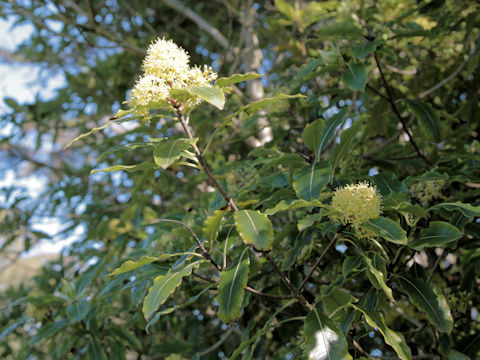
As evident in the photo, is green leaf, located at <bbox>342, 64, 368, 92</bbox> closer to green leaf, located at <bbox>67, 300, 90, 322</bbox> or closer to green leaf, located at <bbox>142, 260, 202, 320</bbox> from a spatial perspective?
green leaf, located at <bbox>142, 260, 202, 320</bbox>

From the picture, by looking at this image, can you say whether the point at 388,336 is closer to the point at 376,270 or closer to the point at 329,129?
the point at 376,270

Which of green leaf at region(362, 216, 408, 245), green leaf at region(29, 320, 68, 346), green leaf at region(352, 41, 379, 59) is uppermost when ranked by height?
green leaf at region(352, 41, 379, 59)

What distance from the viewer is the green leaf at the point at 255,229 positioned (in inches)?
43.8

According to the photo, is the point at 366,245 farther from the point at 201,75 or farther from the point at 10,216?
the point at 10,216

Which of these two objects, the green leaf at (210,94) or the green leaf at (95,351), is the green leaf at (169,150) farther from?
the green leaf at (95,351)

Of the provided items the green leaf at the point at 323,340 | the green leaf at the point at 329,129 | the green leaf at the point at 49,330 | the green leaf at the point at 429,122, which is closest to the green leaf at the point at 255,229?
the green leaf at the point at 323,340

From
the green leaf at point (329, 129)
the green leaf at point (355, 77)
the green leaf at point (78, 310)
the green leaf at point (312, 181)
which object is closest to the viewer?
the green leaf at point (312, 181)

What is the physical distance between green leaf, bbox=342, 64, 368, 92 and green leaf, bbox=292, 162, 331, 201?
0.51m

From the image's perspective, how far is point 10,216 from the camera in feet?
12.0

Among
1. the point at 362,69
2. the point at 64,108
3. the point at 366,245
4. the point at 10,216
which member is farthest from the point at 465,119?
the point at 10,216

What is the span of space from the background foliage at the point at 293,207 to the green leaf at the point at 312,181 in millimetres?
10

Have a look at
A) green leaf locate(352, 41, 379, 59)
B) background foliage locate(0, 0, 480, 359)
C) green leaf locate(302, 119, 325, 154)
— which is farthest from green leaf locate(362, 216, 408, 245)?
green leaf locate(352, 41, 379, 59)

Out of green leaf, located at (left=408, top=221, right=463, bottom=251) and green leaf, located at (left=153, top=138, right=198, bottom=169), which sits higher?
green leaf, located at (left=153, top=138, right=198, bottom=169)

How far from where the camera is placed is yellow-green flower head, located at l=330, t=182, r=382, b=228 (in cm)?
119
